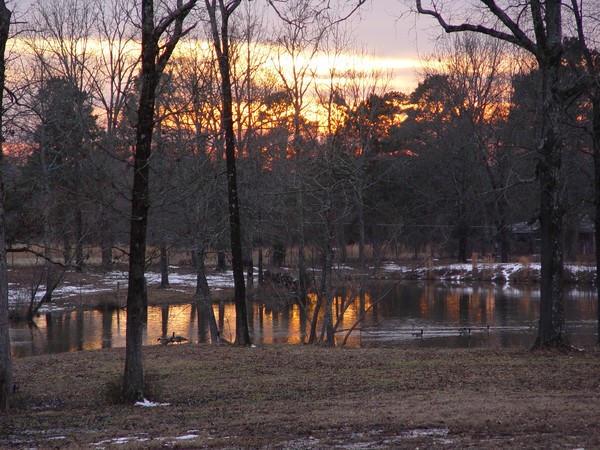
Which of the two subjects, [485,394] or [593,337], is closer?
[485,394]

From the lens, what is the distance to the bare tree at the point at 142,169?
1008 centimetres

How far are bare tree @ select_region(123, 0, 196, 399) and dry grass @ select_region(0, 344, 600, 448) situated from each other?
738 millimetres

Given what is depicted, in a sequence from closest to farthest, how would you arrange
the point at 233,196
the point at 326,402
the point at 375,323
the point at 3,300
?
the point at 326,402, the point at 3,300, the point at 233,196, the point at 375,323

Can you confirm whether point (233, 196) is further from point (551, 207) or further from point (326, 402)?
point (326, 402)

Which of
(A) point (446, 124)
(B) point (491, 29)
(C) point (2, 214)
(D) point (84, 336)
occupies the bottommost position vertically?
(D) point (84, 336)

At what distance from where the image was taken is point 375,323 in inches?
1085

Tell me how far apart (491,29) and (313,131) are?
25475 mm

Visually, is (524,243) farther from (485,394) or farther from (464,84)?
(485,394)

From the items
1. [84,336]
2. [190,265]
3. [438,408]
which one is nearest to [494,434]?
[438,408]

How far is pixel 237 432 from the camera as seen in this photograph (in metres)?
7.93

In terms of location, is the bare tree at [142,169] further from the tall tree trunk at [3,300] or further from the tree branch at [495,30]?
the tree branch at [495,30]

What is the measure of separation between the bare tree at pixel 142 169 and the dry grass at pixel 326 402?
2.42 feet

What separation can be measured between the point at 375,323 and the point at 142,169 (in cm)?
1863

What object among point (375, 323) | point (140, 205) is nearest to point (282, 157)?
point (375, 323)
